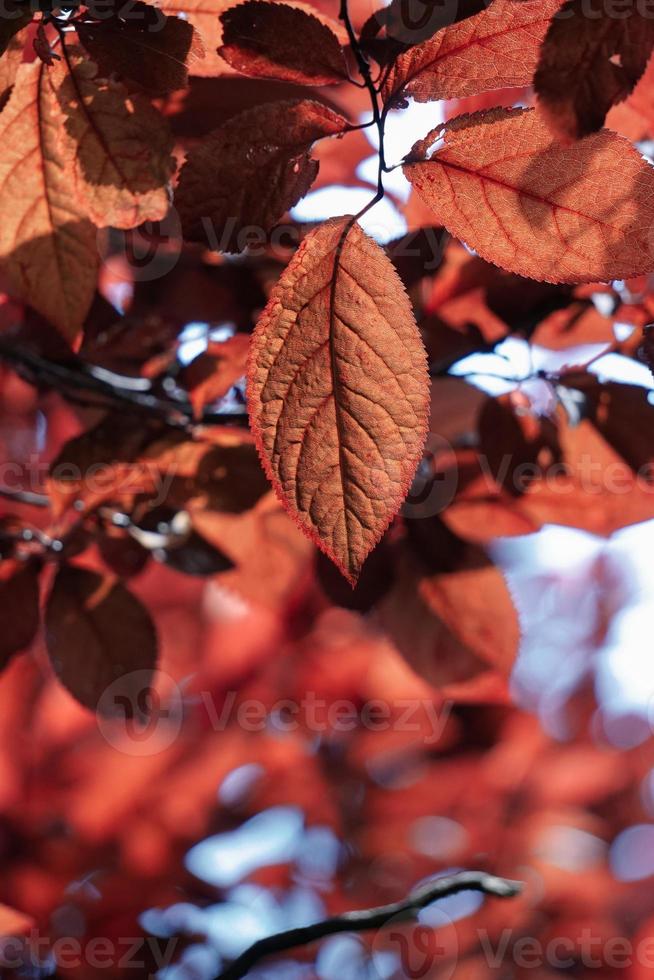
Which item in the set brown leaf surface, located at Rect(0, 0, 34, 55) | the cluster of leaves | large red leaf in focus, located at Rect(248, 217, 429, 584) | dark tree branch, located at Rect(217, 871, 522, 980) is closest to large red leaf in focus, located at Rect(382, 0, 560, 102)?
the cluster of leaves

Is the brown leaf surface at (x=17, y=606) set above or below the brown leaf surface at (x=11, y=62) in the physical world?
below

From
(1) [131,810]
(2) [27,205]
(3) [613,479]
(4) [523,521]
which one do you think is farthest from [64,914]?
(2) [27,205]

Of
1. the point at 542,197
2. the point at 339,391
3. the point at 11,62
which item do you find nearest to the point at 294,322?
the point at 339,391

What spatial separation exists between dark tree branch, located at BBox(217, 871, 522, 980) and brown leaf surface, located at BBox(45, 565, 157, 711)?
0.32 m

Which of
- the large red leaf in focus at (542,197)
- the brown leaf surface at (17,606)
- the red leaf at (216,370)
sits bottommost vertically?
the brown leaf surface at (17,606)

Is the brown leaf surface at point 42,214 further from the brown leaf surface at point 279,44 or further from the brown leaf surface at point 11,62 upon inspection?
the brown leaf surface at point 279,44

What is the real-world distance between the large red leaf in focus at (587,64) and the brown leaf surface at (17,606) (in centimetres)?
73

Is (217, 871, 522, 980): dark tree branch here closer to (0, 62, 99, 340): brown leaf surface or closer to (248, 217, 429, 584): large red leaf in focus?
(248, 217, 429, 584): large red leaf in focus

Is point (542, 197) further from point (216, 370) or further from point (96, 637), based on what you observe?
point (96, 637)

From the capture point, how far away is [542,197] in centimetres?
52

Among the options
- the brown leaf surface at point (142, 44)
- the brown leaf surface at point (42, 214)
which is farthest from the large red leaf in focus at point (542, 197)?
the brown leaf surface at point (42, 214)

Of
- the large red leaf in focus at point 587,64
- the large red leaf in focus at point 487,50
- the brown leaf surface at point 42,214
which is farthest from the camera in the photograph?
the brown leaf surface at point 42,214

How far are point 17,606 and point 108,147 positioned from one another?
516 mm

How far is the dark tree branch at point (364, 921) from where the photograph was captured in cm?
73
